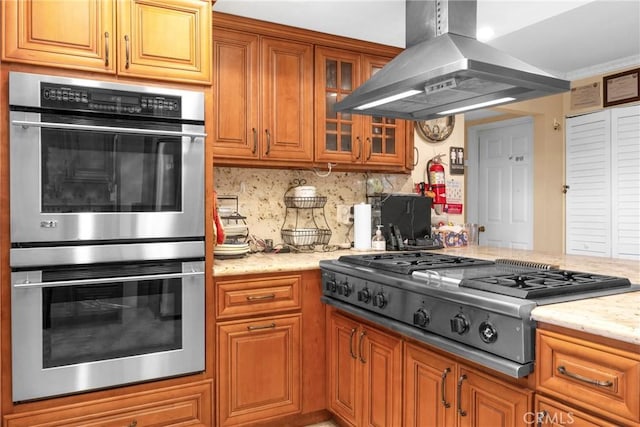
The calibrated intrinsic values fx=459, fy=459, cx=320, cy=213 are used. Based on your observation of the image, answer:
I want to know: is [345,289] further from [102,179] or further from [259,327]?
[102,179]

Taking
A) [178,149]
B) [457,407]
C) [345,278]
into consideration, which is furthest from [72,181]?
[457,407]

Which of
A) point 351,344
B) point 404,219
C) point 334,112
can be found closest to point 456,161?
point 404,219

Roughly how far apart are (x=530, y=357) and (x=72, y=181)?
189cm

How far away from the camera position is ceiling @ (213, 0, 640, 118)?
2521mm

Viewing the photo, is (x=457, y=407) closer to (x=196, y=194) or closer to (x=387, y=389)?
(x=387, y=389)

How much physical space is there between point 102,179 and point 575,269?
7.23 feet

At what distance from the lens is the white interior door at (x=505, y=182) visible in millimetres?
5156

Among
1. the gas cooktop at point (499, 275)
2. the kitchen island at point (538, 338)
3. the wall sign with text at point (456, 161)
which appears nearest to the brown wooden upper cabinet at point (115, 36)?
the kitchen island at point (538, 338)

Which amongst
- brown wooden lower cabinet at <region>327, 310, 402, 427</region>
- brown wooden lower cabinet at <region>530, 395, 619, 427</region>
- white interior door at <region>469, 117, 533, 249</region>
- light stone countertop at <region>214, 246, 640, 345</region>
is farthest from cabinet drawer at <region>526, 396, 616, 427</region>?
white interior door at <region>469, 117, 533, 249</region>

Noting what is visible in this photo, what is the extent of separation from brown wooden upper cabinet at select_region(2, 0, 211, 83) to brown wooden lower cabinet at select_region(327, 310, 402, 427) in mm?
1457

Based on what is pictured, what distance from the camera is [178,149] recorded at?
217 centimetres

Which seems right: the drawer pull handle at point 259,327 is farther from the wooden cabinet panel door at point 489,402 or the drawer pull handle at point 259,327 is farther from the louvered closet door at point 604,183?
the louvered closet door at point 604,183

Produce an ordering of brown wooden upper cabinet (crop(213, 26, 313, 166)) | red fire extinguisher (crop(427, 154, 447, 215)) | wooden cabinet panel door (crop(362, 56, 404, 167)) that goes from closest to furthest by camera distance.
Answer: brown wooden upper cabinet (crop(213, 26, 313, 166)), wooden cabinet panel door (crop(362, 56, 404, 167)), red fire extinguisher (crop(427, 154, 447, 215))

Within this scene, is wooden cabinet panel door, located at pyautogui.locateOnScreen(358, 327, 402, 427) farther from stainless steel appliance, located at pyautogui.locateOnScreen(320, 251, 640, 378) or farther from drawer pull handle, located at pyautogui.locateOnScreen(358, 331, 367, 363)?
stainless steel appliance, located at pyautogui.locateOnScreen(320, 251, 640, 378)
